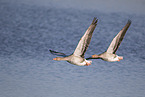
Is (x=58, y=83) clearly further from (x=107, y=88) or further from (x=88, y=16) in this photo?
(x=88, y=16)

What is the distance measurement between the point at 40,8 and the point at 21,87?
113ft

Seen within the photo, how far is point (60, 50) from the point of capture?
129 ft

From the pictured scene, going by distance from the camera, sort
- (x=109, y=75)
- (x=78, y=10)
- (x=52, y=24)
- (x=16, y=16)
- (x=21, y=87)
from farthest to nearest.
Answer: (x=78, y=10) → (x=16, y=16) → (x=52, y=24) → (x=109, y=75) → (x=21, y=87)

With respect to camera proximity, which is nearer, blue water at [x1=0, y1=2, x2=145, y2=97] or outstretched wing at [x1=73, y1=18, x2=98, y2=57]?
outstretched wing at [x1=73, y1=18, x2=98, y2=57]

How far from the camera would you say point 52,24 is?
53250mm

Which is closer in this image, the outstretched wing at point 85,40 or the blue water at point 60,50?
the outstretched wing at point 85,40

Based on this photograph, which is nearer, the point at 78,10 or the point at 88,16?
the point at 88,16

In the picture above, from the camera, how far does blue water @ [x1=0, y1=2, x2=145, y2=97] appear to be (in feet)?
101

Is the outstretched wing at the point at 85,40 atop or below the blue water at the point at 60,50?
atop

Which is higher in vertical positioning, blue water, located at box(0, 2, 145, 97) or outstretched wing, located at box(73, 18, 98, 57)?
outstretched wing, located at box(73, 18, 98, 57)

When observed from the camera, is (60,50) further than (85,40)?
Yes

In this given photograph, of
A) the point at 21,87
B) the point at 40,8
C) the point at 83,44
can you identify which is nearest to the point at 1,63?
the point at 21,87

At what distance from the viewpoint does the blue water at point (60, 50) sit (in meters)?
30.8

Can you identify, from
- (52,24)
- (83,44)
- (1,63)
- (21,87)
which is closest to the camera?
(83,44)
